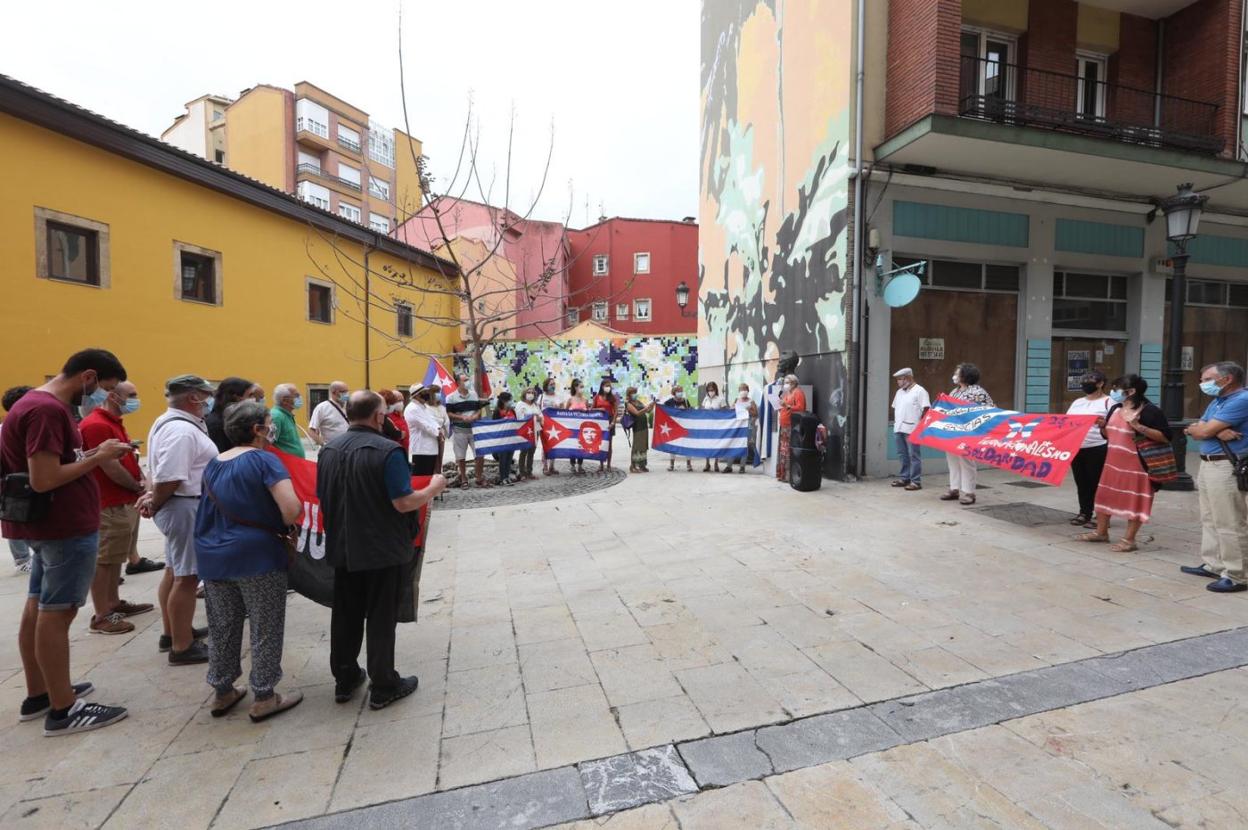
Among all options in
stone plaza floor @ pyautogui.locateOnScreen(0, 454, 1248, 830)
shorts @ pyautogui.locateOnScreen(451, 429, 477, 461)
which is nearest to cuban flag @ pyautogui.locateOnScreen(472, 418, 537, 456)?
shorts @ pyautogui.locateOnScreen(451, 429, 477, 461)

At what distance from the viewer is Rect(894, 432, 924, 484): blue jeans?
9.13 m

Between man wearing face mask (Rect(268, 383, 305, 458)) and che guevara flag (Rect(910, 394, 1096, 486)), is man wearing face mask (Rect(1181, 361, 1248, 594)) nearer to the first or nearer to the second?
che guevara flag (Rect(910, 394, 1096, 486))

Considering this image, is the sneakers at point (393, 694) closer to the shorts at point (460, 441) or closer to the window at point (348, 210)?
the shorts at point (460, 441)

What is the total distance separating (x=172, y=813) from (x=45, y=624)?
1.35m

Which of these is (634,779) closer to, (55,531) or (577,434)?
(55,531)

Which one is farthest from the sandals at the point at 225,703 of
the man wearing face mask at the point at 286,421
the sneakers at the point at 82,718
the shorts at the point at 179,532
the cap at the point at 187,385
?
the man wearing face mask at the point at 286,421

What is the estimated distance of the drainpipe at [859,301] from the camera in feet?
31.2

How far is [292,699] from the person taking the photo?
10.8 ft

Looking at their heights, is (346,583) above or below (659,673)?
above

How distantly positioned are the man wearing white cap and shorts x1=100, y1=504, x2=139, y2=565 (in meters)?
9.25

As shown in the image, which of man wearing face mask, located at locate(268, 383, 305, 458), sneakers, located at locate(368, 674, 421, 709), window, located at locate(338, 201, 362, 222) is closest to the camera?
sneakers, located at locate(368, 674, 421, 709)

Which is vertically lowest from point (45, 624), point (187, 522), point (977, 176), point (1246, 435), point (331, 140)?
point (45, 624)

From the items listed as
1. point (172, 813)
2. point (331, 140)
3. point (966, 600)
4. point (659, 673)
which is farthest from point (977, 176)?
point (331, 140)

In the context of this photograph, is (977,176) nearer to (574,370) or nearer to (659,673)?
(659,673)
